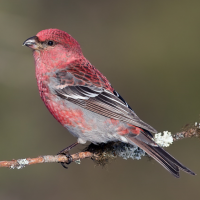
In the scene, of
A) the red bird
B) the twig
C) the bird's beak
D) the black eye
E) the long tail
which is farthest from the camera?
the black eye

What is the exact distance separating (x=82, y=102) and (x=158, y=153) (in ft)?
3.51

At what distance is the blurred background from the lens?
19.4ft

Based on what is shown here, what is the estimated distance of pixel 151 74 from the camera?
294 inches

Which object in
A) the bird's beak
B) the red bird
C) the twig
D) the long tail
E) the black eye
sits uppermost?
the black eye

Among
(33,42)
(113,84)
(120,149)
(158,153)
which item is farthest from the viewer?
(113,84)

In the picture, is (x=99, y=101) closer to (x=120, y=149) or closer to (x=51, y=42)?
(x=120, y=149)

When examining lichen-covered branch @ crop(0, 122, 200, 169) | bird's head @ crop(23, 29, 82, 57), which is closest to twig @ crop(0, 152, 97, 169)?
lichen-covered branch @ crop(0, 122, 200, 169)

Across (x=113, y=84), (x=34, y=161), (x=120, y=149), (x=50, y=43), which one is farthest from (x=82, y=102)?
(x=113, y=84)

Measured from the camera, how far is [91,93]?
4.07 m

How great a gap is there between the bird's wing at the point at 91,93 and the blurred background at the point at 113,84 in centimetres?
64

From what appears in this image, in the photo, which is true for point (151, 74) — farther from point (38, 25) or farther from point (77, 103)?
point (77, 103)

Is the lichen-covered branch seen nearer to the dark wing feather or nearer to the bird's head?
the dark wing feather

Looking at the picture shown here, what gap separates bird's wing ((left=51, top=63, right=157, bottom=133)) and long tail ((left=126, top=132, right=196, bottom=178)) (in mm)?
196

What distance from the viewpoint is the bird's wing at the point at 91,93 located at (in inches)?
154
